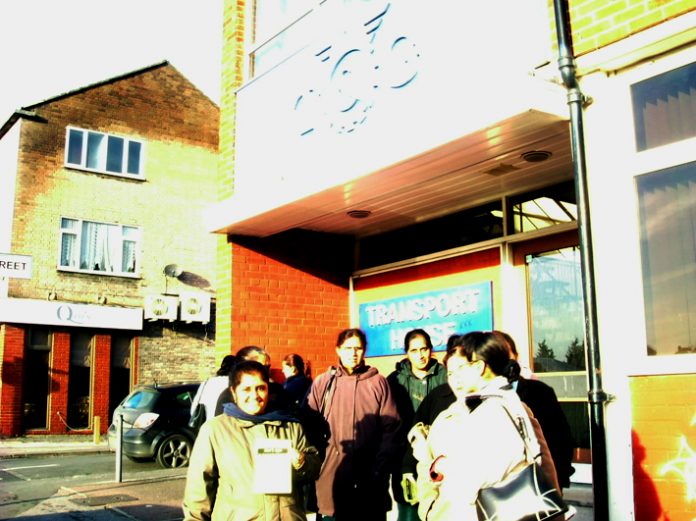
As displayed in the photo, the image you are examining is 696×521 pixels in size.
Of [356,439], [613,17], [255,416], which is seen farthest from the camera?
[356,439]

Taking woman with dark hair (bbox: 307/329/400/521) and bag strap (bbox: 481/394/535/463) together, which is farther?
woman with dark hair (bbox: 307/329/400/521)

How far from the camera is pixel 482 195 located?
7.85 metres

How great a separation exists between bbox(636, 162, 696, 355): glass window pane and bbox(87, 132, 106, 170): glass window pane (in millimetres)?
22306

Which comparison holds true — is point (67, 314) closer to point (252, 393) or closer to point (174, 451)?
point (174, 451)

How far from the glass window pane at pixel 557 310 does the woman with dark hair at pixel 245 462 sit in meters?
3.55

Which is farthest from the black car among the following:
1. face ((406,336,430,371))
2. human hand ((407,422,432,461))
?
human hand ((407,422,432,461))

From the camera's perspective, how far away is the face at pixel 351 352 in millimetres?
5730

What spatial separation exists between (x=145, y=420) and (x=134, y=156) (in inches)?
534

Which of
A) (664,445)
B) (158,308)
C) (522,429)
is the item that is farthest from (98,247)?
(522,429)

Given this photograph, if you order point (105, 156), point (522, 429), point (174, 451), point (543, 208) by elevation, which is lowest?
point (174, 451)

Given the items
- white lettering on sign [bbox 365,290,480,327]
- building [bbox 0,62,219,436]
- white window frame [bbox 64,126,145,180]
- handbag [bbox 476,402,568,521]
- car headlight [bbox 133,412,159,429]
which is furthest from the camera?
white window frame [bbox 64,126,145,180]

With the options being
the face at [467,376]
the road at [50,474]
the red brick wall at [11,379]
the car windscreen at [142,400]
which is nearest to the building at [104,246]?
the red brick wall at [11,379]

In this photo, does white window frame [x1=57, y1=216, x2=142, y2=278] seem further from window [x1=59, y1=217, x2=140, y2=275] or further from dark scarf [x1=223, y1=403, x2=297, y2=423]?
dark scarf [x1=223, y1=403, x2=297, y2=423]

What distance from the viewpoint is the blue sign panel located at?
797cm
